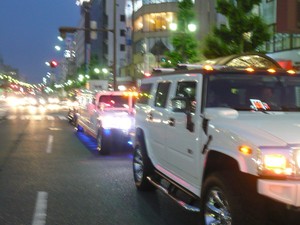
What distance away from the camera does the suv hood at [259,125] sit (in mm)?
4336

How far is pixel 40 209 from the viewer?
6.91m

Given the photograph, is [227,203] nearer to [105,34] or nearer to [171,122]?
[171,122]

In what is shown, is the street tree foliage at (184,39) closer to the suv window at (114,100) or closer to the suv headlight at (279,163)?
the suv window at (114,100)

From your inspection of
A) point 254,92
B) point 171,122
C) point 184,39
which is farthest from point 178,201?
point 184,39

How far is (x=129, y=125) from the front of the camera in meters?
13.4

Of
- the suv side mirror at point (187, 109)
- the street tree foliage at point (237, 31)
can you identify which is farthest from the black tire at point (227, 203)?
the street tree foliage at point (237, 31)

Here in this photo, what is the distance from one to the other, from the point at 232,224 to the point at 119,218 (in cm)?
226

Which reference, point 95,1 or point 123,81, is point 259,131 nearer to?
point 123,81

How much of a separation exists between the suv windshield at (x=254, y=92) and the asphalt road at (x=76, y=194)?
1.71m

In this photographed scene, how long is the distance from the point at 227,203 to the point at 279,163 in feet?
2.33

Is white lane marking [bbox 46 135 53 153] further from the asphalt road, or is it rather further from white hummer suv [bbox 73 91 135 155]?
white hummer suv [bbox 73 91 135 155]

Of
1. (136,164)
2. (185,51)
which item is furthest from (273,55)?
(136,164)

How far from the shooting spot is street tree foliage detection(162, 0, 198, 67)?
82.8 ft

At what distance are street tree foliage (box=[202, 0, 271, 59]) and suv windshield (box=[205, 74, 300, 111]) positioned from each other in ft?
44.4
